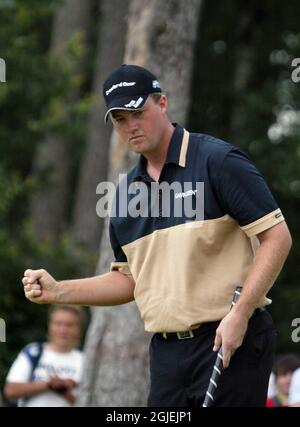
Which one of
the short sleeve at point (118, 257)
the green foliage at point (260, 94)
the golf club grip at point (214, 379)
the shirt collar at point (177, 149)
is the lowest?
the golf club grip at point (214, 379)

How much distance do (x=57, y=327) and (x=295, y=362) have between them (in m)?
2.07

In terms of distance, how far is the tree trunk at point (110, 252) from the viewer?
9.94m

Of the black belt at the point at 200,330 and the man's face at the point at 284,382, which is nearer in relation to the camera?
the black belt at the point at 200,330

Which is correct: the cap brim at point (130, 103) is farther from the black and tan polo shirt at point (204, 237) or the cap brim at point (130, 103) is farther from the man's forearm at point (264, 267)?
the man's forearm at point (264, 267)

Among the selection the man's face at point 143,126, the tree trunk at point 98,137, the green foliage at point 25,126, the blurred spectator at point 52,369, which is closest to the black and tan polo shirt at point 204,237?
the man's face at point 143,126

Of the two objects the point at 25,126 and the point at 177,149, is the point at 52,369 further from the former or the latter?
the point at 25,126

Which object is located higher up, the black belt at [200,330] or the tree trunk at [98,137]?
the tree trunk at [98,137]

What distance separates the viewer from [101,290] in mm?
5863

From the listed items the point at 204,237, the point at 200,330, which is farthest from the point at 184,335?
the point at 204,237

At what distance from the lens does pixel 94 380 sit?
9852 millimetres

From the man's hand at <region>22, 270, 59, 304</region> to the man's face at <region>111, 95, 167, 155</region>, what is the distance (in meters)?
0.81

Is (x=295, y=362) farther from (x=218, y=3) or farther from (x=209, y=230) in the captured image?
(x=218, y=3)

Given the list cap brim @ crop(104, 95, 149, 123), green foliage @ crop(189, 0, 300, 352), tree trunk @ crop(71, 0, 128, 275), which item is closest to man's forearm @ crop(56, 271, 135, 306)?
cap brim @ crop(104, 95, 149, 123)

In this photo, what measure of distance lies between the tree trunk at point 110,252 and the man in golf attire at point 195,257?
169 inches
